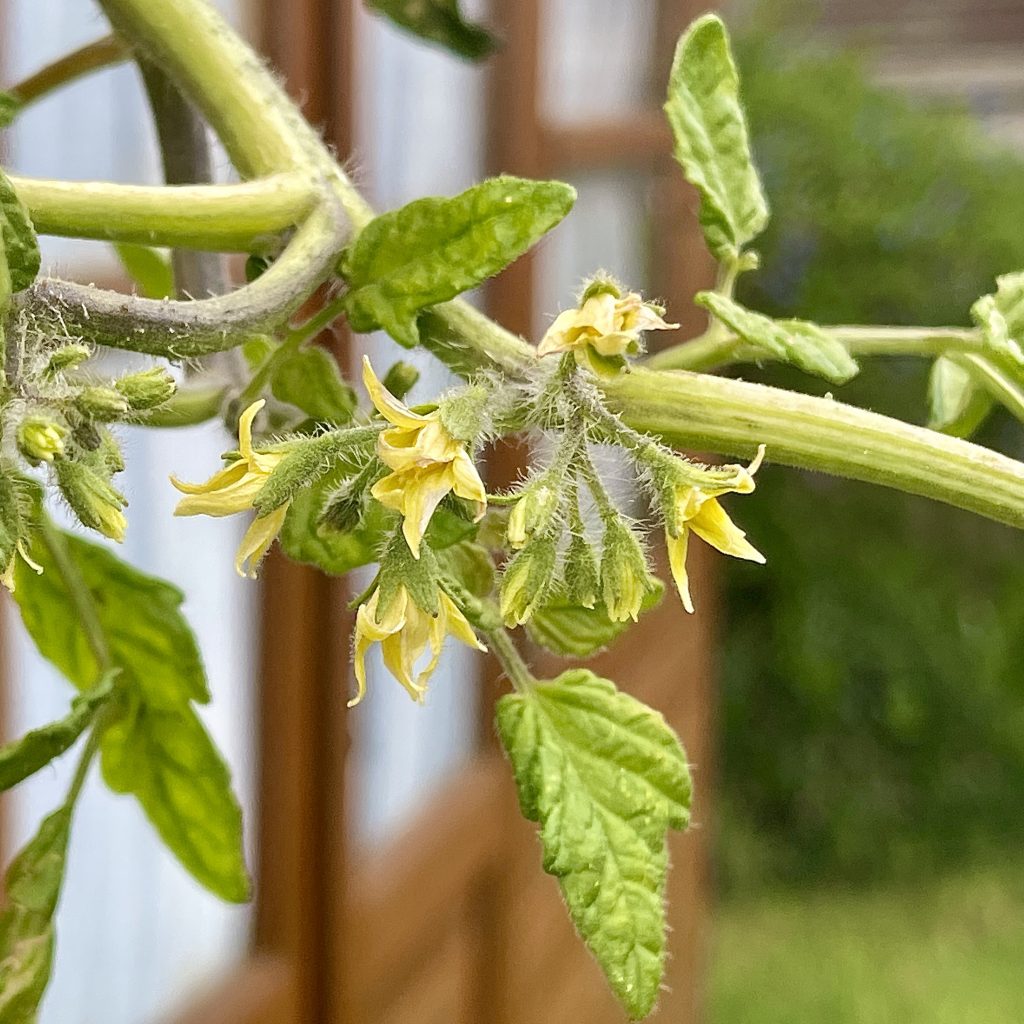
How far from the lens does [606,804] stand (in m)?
0.26

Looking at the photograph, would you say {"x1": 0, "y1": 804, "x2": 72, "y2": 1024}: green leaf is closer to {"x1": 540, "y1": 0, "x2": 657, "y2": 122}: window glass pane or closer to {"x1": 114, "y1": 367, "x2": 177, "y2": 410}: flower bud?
{"x1": 114, "y1": 367, "x2": 177, "y2": 410}: flower bud

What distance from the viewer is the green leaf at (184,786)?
35 centimetres

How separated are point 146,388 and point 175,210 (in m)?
0.04

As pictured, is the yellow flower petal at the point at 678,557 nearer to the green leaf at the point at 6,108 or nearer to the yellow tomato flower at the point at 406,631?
the yellow tomato flower at the point at 406,631

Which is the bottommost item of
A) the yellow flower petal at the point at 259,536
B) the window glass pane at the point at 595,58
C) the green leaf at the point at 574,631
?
the window glass pane at the point at 595,58

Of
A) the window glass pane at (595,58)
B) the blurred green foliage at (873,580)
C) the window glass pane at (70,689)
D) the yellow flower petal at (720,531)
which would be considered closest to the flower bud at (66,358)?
the yellow flower petal at (720,531)

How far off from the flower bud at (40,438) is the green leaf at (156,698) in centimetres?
15

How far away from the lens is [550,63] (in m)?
1.84

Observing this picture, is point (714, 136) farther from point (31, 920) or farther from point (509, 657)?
point (31, 920)

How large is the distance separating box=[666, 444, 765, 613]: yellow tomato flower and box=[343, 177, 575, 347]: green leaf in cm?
6

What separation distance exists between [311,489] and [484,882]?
1515mm

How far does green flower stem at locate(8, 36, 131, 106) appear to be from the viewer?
337 millimetres

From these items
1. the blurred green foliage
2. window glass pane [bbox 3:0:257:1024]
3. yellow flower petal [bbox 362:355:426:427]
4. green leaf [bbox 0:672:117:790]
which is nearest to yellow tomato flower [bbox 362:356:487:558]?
yellow flower petal [bbox 362:355:426:427]

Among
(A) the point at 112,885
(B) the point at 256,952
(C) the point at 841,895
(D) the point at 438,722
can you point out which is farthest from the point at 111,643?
(C) the point at 841,895
